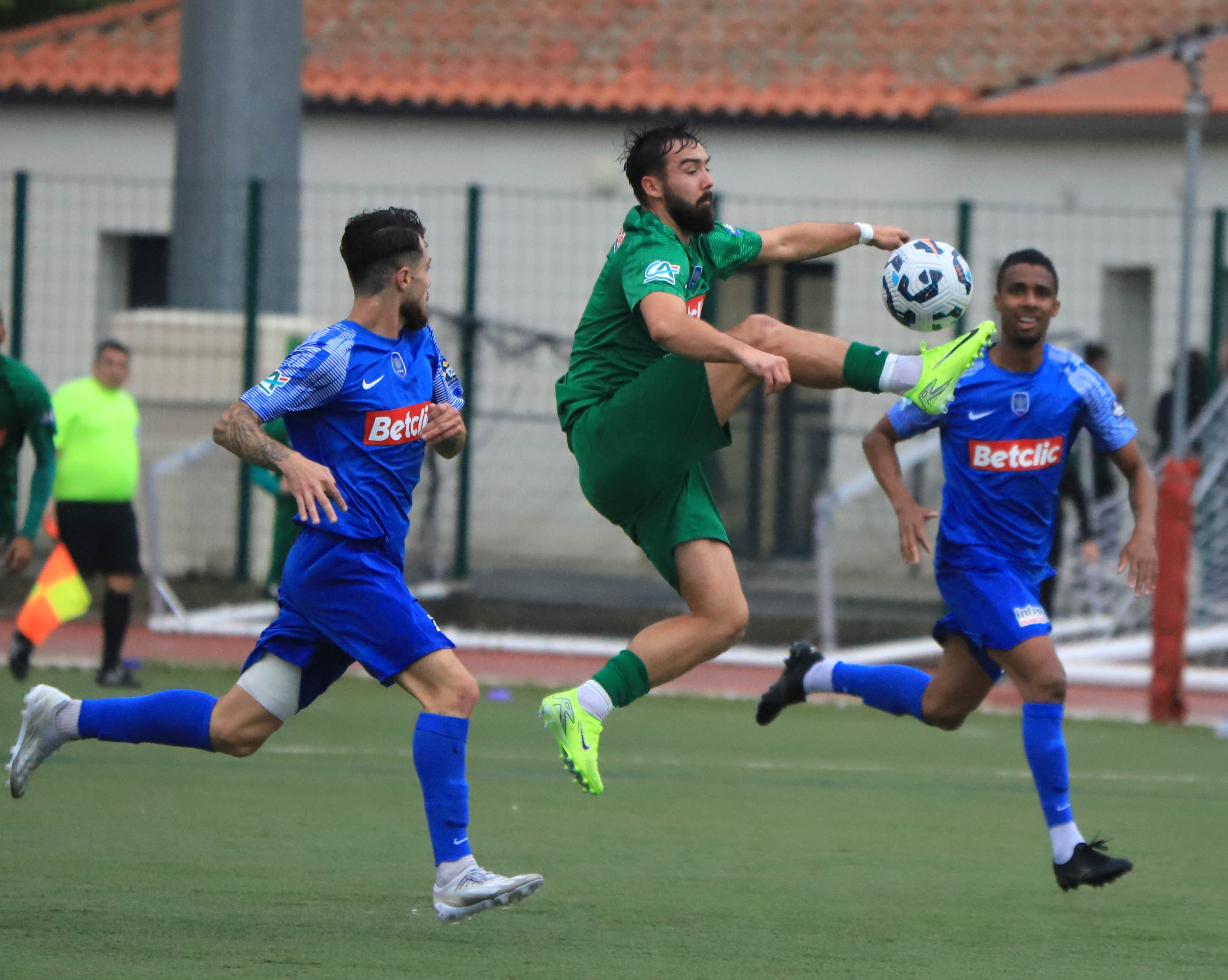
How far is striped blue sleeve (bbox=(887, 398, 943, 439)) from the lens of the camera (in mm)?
6484

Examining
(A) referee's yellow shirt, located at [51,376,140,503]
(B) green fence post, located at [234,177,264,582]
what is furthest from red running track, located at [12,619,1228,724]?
(A) referee's yellow shirt, located at [51,376,140,503]

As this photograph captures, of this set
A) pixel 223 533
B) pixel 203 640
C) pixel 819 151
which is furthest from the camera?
pixel 819 151

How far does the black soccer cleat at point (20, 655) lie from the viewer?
10383 mm

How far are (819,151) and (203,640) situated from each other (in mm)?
7730

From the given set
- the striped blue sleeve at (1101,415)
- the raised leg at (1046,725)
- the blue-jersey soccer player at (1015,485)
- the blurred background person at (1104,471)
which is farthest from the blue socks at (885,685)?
the blurred background person at (1104,471)

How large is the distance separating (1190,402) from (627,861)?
8293 millimetres

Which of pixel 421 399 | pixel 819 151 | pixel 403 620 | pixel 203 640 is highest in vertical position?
pixel 819 151

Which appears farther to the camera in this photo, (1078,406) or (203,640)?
(203,640)

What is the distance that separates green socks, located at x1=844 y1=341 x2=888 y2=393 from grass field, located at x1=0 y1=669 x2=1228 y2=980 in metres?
1.53

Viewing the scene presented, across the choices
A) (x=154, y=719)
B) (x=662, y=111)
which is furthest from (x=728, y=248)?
(x=662, y=111)

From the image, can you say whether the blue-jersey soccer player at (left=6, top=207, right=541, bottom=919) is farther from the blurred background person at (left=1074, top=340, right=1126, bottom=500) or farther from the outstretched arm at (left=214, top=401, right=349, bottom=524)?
the blurred background person at (left=1074, top=340, right=1126, bottom=500)

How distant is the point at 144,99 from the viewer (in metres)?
18.6

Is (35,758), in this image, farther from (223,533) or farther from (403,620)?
(223,533)

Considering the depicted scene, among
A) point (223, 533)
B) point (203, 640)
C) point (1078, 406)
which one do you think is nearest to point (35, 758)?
point (1078, 406)
